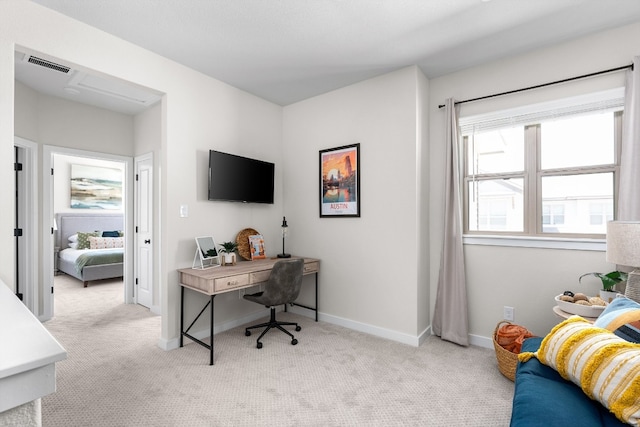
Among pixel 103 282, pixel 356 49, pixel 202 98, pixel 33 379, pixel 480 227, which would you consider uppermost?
pixel 356 49

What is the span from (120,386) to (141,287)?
2315mm

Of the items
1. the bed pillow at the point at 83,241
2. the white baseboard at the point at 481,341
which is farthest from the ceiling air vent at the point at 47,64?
the white baseboard at the point at 481,341

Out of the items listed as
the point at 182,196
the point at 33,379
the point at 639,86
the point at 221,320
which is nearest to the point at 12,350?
the point at 33,379

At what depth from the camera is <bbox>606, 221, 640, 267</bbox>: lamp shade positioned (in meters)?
1.74

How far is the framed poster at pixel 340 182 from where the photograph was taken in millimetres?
3367

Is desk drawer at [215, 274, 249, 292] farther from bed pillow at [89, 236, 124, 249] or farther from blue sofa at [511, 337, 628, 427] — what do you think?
bed pillow at [89, 236, 124, 249]

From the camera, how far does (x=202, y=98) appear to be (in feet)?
10.3

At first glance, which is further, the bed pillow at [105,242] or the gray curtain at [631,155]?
the bed pillow at [105,242]

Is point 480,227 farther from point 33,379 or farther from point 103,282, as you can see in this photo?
point 103,282

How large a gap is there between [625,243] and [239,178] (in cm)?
308

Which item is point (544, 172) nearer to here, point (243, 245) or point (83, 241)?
point (243, 245)

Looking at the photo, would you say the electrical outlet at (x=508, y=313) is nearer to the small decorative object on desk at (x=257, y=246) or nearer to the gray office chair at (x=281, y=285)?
the gray office chair at (x=281, y=285)

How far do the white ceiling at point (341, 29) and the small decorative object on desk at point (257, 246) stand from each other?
1713mm

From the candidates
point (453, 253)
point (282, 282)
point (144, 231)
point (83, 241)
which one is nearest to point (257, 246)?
point (282, 282)
